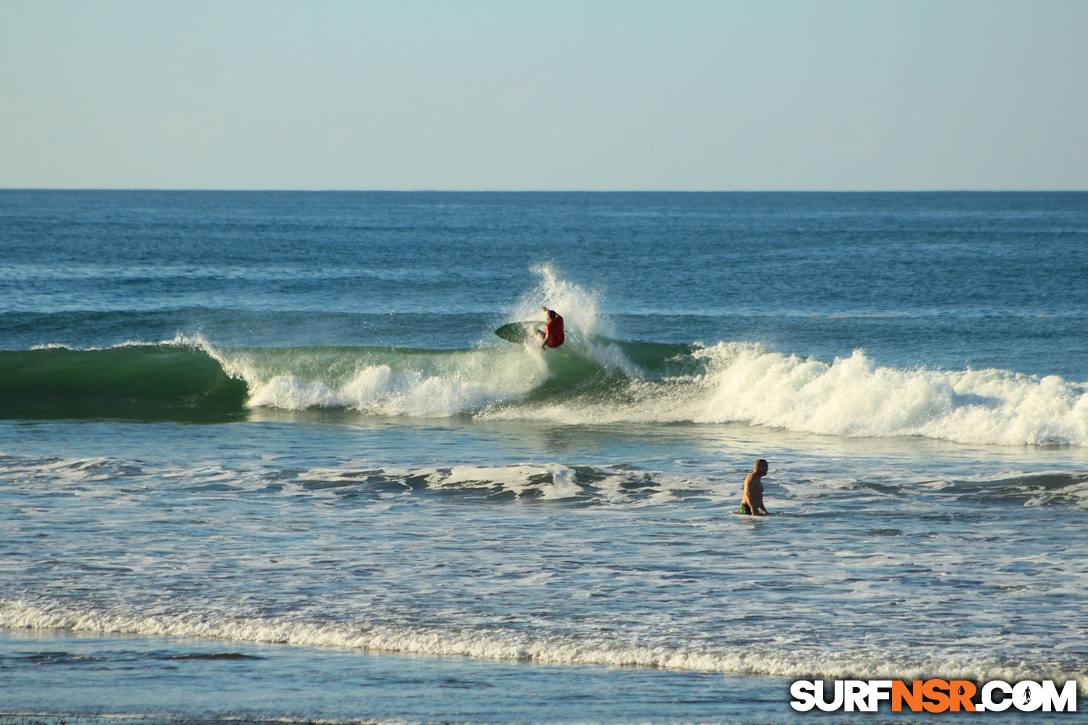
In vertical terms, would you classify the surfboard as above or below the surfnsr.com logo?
above

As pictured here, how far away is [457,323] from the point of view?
32.5 m

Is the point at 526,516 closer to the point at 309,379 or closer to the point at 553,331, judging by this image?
the point at 553,331

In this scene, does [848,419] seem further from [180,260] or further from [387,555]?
[180,260]

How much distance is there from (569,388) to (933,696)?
1517 cm

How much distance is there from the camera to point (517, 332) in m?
22.1

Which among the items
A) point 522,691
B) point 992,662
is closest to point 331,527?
point 522,691

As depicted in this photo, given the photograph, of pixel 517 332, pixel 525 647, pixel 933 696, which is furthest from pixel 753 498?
pixel 517 332

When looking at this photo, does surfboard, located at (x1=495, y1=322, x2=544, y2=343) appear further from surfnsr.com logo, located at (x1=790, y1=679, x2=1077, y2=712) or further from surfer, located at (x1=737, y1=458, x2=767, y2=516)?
surfnsr.com logo, located at (x1=790, y1=679, x2=1077, y2=712)

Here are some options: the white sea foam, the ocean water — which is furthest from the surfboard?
the white sea foam

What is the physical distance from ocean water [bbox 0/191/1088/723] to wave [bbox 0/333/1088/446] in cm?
7

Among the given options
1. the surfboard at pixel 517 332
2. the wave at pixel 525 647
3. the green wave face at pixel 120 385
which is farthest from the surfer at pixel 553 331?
the wave at pixel 525 647

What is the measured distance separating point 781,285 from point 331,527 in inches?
1482

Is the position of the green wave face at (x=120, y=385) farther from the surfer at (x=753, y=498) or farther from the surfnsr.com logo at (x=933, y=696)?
the surfnsr.com logo at (x=933, y=696)

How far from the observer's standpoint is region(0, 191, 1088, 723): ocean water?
6.79 metres
